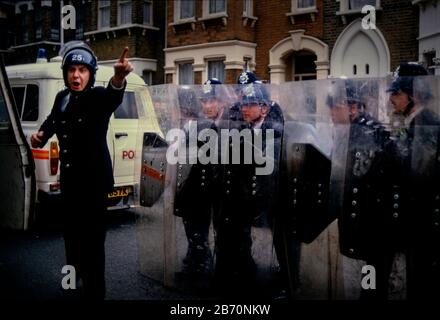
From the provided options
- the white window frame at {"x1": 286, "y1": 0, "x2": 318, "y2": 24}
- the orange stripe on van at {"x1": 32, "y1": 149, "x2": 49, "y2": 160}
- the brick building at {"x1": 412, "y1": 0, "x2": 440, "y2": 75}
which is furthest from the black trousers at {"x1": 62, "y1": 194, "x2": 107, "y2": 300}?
the white window frame at {"x1": 286, "y1": 0, "x2": 318, "y2": 24}

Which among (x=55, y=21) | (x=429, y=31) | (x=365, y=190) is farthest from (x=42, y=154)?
(x=55, y=21)

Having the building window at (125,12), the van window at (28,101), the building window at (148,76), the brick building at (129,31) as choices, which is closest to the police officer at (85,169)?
the van window at (28,101)

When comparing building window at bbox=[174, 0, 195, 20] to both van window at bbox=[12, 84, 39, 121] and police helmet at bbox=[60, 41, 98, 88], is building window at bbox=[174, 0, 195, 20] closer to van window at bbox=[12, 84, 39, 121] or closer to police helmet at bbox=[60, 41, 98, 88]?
van window at bbox=[12, 84, 39, 121]

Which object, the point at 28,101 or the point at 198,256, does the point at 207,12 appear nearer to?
the point at 28,101

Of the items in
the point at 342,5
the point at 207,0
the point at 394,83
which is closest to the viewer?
the point at 394,83

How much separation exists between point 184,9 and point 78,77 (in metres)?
10.00

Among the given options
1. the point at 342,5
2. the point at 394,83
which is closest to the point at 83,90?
the point at 394,83

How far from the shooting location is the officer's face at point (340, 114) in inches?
119

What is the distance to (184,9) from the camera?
12.8 metres

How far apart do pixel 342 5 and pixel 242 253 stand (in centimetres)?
714

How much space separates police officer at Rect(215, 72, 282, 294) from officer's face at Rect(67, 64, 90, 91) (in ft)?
3.12

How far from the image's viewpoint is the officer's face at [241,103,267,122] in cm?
337

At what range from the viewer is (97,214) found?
330cm
